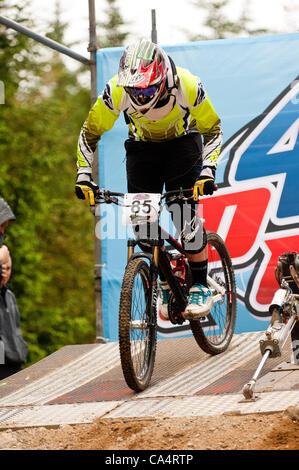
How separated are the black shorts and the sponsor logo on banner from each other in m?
1.36

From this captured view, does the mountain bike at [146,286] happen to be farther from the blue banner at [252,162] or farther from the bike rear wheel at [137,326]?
the blue banner at [252,162]

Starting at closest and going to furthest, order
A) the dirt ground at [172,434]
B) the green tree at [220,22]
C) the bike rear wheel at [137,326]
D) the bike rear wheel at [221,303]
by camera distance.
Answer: the dirt ground at [172,434] → the bike rear wheel at [137,326] → the bike rear wheel at [221,303] → the green tree at [220,22]

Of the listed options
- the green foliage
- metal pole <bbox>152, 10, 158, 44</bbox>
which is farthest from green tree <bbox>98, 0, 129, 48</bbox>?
metal pole <bbox>152, 10, 158, 44</bbox>

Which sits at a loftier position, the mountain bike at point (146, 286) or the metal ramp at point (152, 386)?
the mountain bike at point (146, 286)

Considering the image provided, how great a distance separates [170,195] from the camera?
4914 millimetres

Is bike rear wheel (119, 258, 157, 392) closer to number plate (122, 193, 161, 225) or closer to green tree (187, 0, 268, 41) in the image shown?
number plate (122, 193, 161, 225)

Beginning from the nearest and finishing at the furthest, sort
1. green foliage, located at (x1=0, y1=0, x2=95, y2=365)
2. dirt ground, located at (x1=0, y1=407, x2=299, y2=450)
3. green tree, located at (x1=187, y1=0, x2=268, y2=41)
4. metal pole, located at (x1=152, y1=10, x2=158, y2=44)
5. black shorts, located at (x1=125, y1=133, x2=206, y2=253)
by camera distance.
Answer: dirt ground, located at (x1=0, y1=407, x2=299, y2=450)
black shorts, located at (x1=125, y1=133, x2=206, y2=253)
metal pole, located at (x1=152, y1=10, x2=158, y2=44)
green foliage, located at (x1=0, y1=0, x2=95, y2=365)
green tree, located at (x1=187, y1=0, x2=268, y2=41)

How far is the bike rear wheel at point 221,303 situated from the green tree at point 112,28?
2663 centimetres

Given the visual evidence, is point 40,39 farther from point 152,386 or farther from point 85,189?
point 152,386

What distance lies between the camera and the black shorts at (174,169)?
499 centimetres

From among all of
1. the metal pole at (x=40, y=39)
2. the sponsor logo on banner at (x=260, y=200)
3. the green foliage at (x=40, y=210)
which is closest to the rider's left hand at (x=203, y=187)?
the sponsor logo on banner at (x=260, y=200)

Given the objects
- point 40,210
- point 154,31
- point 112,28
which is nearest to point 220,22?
point 112,28

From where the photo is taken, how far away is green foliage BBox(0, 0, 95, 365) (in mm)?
19891
